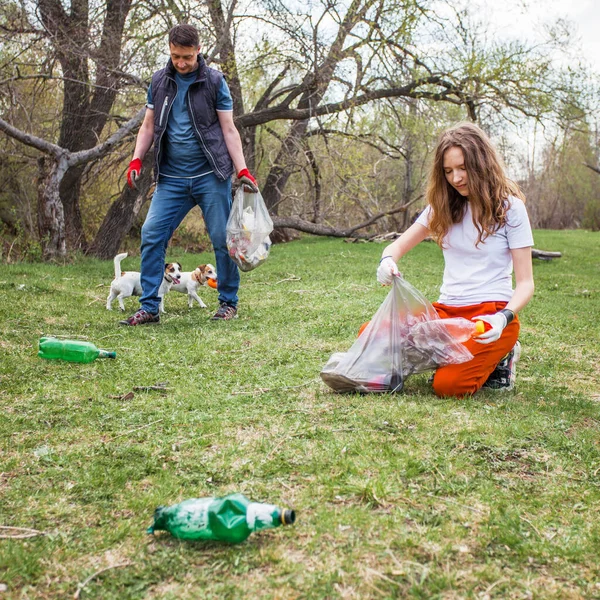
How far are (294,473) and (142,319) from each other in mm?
3132

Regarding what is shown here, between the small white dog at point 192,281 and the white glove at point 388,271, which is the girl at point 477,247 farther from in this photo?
the small white dog at point 192,281

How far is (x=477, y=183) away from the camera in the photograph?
328 centimetres

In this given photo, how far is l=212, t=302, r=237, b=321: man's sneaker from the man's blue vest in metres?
1.09

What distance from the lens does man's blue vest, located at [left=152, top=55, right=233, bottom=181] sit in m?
5.12

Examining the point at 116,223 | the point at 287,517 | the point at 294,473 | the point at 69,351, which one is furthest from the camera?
the point at 116,223

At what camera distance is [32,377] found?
3.63 m

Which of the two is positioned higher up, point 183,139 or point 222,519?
point 183,139

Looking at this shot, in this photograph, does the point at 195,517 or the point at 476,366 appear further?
the point at 476,366

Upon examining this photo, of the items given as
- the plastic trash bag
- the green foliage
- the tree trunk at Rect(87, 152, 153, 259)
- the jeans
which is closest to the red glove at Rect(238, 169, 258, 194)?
the jeans

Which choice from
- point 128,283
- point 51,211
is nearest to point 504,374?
point 128,283

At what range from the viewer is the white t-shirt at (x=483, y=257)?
131 inches

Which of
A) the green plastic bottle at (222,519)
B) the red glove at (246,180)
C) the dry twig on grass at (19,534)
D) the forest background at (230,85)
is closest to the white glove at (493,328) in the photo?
the green plastic bottle at (222,519)

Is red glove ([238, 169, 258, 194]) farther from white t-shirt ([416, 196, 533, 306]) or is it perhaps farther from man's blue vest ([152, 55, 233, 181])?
white t-shirt ([416, 196, 533, 306])

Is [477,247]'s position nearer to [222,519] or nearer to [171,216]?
[222,519]
